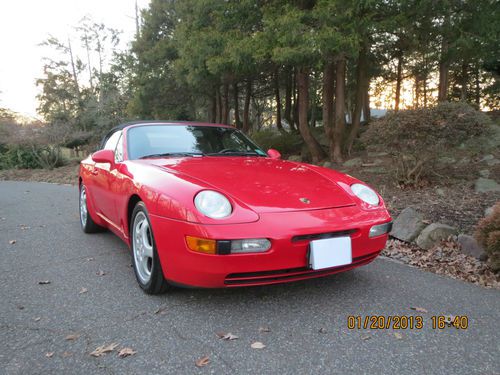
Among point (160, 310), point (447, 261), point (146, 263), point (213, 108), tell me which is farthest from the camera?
point (213, 108)

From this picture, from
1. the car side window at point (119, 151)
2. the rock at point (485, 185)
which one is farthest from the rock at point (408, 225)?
the car side window at point (119, 151)

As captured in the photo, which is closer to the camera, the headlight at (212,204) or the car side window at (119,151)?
the headlight at (212,204)

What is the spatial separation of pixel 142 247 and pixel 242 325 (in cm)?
98

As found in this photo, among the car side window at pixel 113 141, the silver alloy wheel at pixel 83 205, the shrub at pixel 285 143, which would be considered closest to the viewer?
the car side window at pixel 113 141

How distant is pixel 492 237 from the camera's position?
2838 millimetres

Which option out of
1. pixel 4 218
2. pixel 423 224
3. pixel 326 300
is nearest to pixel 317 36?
pixel 423 224

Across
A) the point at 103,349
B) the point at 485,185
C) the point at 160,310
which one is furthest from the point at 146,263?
the point at 485,185

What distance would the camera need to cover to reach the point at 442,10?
6328mm

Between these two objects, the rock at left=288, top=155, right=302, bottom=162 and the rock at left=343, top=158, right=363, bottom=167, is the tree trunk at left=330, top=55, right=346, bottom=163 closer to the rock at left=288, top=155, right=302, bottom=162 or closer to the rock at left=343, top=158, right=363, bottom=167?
the rock at left=343, top=158, right=363, bottom=167

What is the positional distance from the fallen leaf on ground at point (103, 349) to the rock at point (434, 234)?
3.00m

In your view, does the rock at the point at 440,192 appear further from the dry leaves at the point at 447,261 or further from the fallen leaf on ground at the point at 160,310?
the fallen leaf on ground at the point at 160,310

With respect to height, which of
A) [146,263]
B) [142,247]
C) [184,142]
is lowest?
[146,263]
